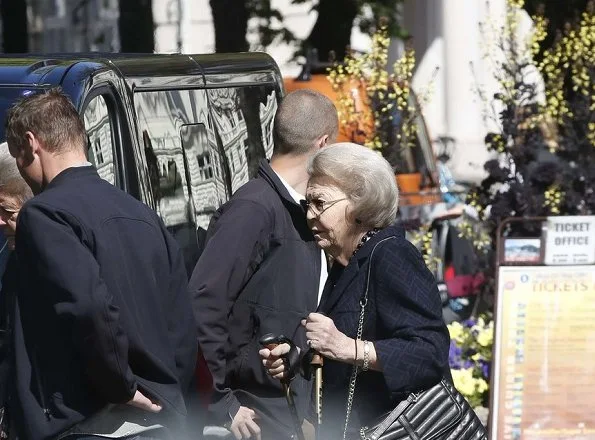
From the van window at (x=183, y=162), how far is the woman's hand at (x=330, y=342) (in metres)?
1.50

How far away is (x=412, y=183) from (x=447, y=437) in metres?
10.3

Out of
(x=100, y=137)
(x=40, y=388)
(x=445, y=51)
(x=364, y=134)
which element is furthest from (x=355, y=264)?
(x=445, y=51)

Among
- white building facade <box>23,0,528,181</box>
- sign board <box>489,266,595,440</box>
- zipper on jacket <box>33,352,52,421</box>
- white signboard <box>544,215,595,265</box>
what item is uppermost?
zipper on jacket <box>33,352,52,421</box>

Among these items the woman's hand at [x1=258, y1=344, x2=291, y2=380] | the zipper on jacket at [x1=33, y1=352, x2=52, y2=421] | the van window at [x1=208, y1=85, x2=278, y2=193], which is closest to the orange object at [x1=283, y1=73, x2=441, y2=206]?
the van window at [x1=208, y1=85, x2=278, y2=193]

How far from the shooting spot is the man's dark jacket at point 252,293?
488 cm

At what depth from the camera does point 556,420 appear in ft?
21.8

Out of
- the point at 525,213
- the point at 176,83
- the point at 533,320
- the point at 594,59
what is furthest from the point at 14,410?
the point at 594,59

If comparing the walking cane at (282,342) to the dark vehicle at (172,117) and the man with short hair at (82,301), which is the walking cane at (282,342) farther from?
the dark vehicle at (172,117)

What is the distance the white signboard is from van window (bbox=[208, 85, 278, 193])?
1.34 m

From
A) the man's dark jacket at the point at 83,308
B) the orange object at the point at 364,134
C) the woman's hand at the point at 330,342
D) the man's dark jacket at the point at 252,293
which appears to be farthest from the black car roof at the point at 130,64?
the orange object at the point at 364,134

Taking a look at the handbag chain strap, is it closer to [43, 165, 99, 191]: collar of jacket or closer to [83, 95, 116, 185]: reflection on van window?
[43, 165, 99, 191]: collar of jacket

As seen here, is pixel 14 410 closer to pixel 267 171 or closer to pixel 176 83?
pixel 267 171

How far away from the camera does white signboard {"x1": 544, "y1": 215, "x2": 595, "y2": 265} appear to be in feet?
22.0

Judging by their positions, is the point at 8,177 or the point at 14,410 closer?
the point at 14,410
